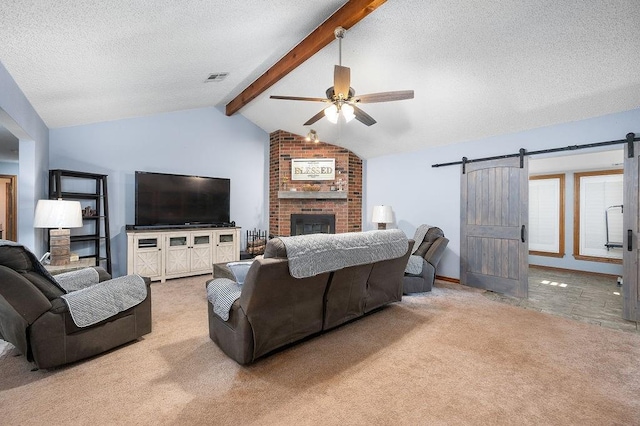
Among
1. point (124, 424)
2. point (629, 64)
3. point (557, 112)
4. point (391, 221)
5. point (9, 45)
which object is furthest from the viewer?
point (391, 221)

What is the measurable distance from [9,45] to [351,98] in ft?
8.46

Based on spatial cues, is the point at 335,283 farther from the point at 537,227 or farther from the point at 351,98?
the point at 537,227

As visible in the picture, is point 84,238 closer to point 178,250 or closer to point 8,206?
point 178,250

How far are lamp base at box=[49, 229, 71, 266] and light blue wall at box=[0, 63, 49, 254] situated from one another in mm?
332

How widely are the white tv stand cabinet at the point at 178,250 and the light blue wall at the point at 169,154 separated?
0.56 m

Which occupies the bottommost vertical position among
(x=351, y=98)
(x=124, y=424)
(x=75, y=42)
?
(x=124, y=424)

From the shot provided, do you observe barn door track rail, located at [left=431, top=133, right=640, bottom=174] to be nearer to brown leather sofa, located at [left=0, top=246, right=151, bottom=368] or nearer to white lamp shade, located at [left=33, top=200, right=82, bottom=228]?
brown leather sofa, located at [left=0, top=246, right=151, bottom=368]

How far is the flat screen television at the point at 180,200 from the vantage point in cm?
451

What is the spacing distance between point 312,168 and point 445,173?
2482 millimetres

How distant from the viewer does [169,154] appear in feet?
16.3

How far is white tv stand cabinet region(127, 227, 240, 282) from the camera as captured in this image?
4215 mm

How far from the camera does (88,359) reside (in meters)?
2.14

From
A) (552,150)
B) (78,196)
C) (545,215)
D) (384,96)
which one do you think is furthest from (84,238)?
(545,215)

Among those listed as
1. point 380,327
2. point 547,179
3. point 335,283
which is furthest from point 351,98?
point 547,179
